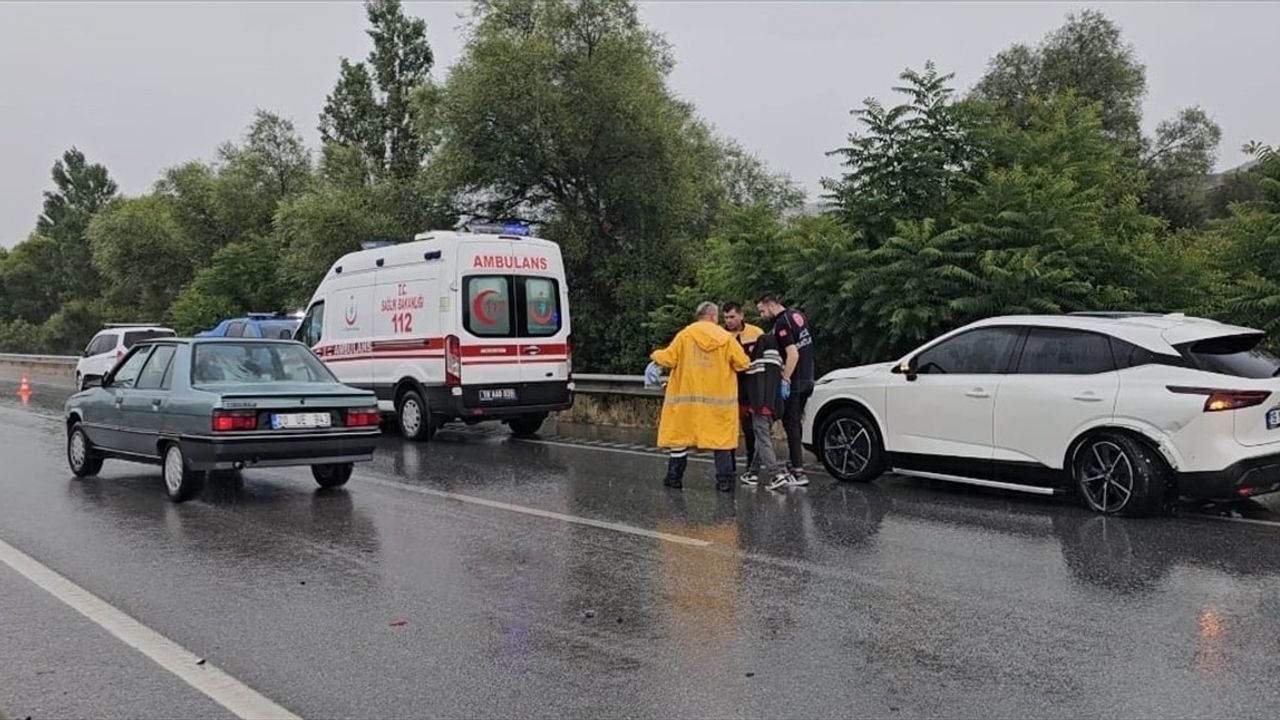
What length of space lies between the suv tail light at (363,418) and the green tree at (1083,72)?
1337 inches

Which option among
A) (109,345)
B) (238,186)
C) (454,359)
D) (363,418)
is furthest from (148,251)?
(363,418)

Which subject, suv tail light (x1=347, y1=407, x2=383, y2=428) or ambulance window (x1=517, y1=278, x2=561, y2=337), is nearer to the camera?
suv tail light (x1=347, y1=407, x2=383, y2=428)

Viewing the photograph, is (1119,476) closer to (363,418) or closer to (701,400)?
(701,400)

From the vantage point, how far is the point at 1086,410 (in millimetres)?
8352

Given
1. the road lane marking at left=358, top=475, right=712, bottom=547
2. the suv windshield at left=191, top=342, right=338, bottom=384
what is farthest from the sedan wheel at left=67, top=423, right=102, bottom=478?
the road lane marking at left=358, top=475, right=712, bottom=547

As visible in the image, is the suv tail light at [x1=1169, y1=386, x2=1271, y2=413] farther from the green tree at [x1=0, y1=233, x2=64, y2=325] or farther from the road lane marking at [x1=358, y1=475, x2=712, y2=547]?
the green tree at [x1=0, y1=233, x2=64, y2=325]

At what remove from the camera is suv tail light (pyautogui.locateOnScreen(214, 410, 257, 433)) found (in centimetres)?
912

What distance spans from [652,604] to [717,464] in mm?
4096

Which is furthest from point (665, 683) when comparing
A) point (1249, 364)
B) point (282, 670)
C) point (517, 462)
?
point (517, 462)

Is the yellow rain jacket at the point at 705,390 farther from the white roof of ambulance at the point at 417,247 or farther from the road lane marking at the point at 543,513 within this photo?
the white roof of ambulance at the point at 417,247

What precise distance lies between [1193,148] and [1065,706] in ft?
146

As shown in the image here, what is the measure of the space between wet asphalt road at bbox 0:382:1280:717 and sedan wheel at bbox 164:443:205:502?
0.22m

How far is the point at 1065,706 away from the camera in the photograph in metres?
4.30

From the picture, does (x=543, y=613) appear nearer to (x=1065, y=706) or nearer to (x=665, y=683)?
(x=665, y=683)
